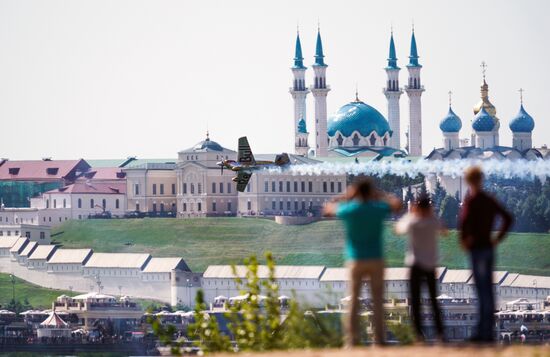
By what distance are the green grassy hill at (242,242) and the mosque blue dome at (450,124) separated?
23.5m

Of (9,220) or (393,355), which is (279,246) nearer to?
(9,220)

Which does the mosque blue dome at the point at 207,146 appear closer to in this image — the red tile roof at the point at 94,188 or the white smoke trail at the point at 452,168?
the red tile roof at the point at 94,188

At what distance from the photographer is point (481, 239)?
2672cm

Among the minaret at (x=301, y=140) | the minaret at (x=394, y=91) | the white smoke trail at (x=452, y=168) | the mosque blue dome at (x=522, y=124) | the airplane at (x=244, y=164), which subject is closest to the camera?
the airplane at (x=244, y=164)

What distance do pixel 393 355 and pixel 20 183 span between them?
17197 centimetres

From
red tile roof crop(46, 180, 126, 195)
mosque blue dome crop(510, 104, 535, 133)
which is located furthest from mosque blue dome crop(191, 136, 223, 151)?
mosque blue dome crop(510, 104, 535, 133)

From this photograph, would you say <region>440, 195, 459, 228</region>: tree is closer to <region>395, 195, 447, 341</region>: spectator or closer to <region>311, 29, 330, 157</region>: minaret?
<region>311, 29, 330, 157</region>: minaret

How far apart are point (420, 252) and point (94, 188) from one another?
161570 millimetres

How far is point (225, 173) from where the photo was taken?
181m

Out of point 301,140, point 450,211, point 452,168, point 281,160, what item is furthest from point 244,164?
point 301,140

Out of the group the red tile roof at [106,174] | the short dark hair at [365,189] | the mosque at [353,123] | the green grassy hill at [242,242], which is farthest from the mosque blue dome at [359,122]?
the short dark hair at [365,189]

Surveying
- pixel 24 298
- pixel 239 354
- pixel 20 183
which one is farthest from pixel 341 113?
pixel 239 354

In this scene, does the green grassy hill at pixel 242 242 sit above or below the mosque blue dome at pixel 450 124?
below

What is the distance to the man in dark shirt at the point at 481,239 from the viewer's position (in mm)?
26283
